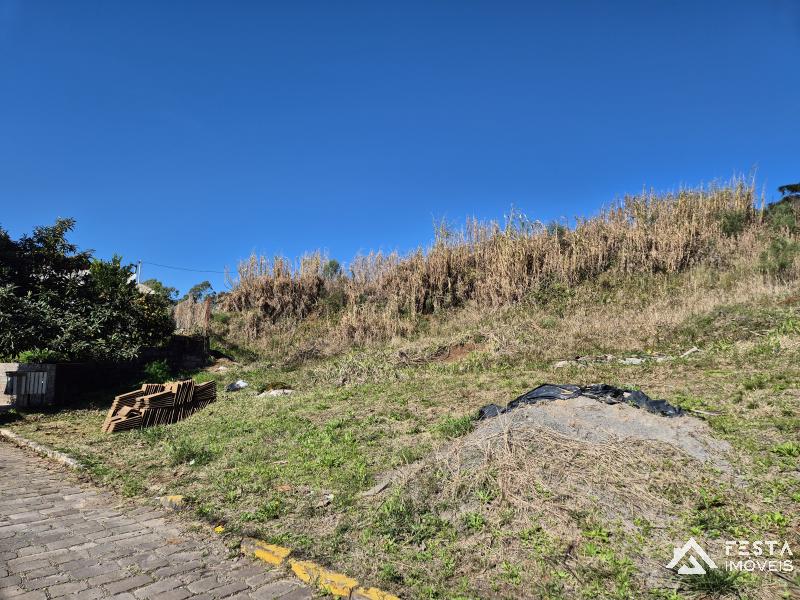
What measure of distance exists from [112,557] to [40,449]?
5.58m

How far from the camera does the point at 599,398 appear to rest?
585 cm

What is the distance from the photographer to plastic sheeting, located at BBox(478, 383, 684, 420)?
18.0ft

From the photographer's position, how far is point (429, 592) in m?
3.24

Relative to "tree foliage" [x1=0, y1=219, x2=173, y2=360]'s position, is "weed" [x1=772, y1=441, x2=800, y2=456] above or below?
below

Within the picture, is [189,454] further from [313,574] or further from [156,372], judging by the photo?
[156,372]

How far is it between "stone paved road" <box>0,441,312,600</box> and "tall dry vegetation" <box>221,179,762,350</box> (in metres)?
13.1

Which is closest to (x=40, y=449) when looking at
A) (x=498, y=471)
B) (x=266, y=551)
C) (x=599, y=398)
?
(x=266, y=551)

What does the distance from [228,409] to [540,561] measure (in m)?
8.34

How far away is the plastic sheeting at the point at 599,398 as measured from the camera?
550 centimetres

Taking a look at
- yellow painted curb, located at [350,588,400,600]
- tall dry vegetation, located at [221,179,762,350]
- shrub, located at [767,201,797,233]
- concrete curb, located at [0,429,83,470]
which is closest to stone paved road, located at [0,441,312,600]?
yellow painted curb, located at [350,588,400,600]

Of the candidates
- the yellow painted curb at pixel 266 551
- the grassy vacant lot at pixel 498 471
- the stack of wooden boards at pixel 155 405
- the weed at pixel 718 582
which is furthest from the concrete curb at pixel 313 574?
the stack of wooden boards at pixel 155 405

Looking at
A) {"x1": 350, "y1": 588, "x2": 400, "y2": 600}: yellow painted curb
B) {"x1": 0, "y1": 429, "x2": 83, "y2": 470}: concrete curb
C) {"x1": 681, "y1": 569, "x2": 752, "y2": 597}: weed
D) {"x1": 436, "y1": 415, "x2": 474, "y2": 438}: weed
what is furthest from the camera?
{"x1": 0, "y1": 429, "x2": 83, "y2": 470}: concrete curb

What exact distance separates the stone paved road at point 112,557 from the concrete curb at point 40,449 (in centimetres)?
149

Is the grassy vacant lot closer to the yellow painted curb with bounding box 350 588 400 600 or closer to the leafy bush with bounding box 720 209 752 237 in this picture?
the yellow painted curb with bounding box 350 588 400 600
